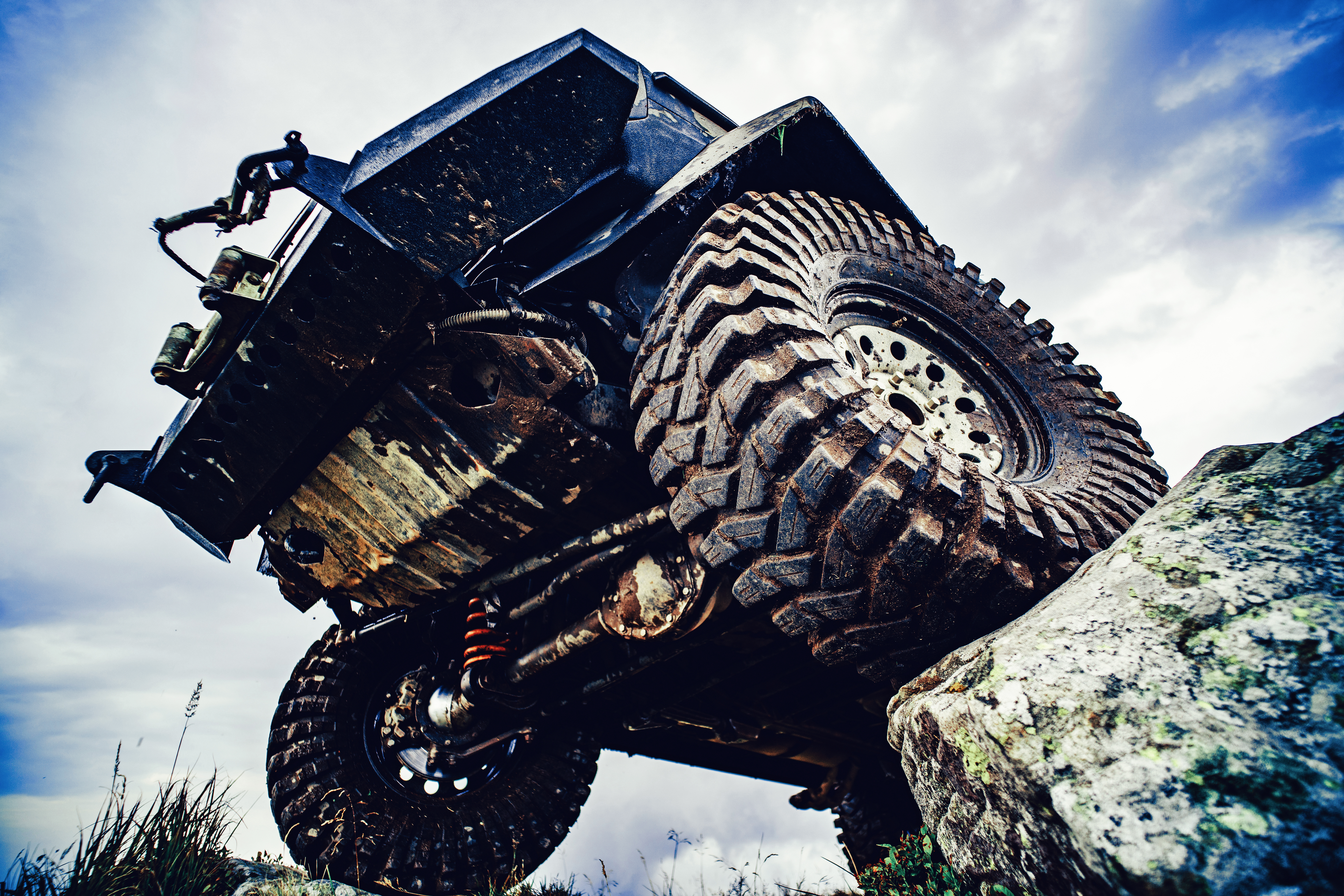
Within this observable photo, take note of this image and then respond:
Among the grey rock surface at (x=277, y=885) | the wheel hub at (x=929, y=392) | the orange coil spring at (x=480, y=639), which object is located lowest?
the grey rock surface at (x=277, y=885)

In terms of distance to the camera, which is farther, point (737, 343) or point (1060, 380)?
point (1060, 380)

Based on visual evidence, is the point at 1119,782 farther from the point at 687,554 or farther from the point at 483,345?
the point at 483,345

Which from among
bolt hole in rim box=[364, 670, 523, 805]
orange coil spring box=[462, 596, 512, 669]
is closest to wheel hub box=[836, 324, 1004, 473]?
orange coil spring box=[462, 596, 512, 669]

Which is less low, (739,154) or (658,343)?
(739,154)

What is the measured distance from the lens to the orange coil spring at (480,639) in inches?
106

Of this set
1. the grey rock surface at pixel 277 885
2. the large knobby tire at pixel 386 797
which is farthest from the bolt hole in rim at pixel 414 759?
the grey rock surface at pixel 277 885

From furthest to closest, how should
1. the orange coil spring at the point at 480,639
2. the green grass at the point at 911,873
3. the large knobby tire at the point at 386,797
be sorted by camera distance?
the large knobby tire at the point at 386,797 → the orange coil spring at the point at 480,639 → the green grass at the point at 911,873

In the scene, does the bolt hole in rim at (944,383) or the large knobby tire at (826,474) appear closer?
the large knobby tire at (826,474)

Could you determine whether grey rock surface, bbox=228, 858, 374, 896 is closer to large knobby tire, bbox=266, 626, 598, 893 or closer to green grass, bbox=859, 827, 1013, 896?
large knobby tire, bbox=266, 626, 598, 893

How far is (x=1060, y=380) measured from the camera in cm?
256

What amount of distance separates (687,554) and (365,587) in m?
1.38

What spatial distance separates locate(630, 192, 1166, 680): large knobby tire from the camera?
1.32 metres

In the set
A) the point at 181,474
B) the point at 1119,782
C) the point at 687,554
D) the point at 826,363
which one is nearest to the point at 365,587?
the point at 181,474

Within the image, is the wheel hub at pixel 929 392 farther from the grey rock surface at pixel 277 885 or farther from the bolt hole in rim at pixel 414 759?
the grey rock surface at pixel 277 885
